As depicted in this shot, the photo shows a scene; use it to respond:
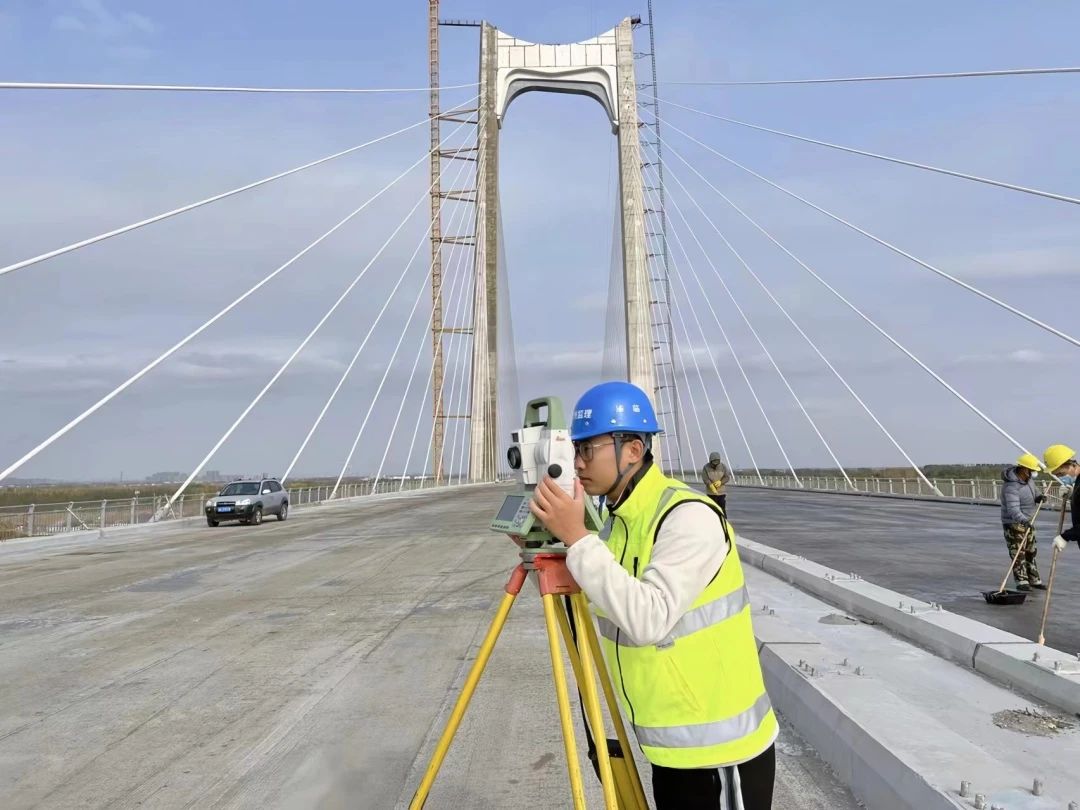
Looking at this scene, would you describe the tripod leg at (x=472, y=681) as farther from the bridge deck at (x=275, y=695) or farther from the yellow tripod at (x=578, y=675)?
the bridge deck at (x=275, y=695)

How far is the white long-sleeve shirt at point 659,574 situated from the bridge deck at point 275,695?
228cm

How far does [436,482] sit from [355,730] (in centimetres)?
6424

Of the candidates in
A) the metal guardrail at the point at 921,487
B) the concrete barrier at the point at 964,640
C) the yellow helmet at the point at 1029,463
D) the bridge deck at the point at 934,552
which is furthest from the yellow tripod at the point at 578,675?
the metal guardrail at the point at 921,487

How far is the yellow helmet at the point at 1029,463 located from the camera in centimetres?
1083

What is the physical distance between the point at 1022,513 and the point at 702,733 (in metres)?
Answer: 9.86

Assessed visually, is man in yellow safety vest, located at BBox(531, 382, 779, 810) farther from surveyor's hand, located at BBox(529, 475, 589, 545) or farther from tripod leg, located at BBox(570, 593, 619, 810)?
tripod leg, located at BBox(570, 593, 619, 810)

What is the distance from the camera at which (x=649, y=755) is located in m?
2.54

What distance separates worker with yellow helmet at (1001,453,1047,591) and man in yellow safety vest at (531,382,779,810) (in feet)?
30.3

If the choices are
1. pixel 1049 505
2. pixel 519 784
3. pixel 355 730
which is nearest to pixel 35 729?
pixel 355 730

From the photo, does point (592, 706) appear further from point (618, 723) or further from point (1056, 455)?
point (1056, 455)

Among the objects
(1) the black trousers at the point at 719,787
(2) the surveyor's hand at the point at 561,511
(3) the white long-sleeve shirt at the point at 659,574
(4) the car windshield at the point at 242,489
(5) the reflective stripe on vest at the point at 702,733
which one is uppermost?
(4) the car windshield at the point at 242,489

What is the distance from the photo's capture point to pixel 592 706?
Answer: 2832 millimetres

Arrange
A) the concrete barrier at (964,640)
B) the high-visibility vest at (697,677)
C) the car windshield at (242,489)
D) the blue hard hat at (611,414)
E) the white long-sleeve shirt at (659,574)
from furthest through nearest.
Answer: the car windshield at (242,489) < the concrete barrier at (964,640) < the blue hard hat at (611,414) < the high-visibility vest at (697,677) < the white long-sleeve shirt at (659,574)

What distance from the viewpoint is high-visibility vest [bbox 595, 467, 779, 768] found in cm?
247
